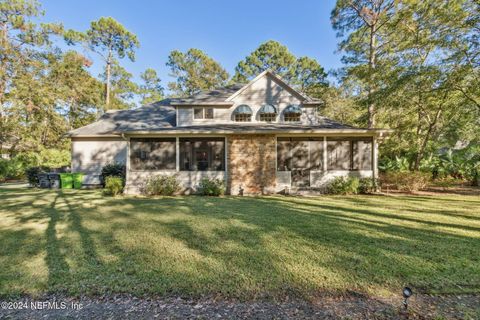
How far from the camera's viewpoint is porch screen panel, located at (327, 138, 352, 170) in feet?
39.1

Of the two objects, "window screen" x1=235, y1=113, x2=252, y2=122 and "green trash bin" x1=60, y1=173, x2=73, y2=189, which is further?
"window screen" x1=235, y1=113, x2=252, y2=122

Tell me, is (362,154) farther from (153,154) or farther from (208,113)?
(153,154)

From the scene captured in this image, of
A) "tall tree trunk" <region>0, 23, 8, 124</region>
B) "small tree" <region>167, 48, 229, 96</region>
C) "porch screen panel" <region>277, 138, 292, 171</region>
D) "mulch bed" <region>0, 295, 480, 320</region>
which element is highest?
"small tree" <region>167, 48, 229, 96</region>

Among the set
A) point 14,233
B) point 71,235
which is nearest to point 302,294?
point 71,235

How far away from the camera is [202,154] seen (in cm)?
1166

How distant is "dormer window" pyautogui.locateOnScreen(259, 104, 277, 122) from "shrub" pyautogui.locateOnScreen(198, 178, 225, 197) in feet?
16.5

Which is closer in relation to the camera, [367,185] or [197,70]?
[367,185]

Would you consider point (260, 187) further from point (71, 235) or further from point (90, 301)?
point (90, 301)

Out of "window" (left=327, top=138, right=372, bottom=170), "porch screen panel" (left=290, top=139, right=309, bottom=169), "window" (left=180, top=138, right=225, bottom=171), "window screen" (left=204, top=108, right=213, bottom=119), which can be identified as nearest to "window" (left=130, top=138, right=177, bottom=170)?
"window" (left=180, top=138, right=225, bottom=171)

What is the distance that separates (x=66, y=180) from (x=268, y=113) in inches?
501

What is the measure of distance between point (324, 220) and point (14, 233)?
7949 mm

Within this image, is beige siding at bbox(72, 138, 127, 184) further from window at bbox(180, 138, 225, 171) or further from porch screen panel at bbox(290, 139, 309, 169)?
porch screen panel at bbox(290, 139, 309, 169)

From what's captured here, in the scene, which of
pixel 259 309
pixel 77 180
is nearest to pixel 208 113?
pixel 77 180

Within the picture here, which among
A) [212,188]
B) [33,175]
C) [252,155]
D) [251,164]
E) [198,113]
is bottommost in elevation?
[212,188]
